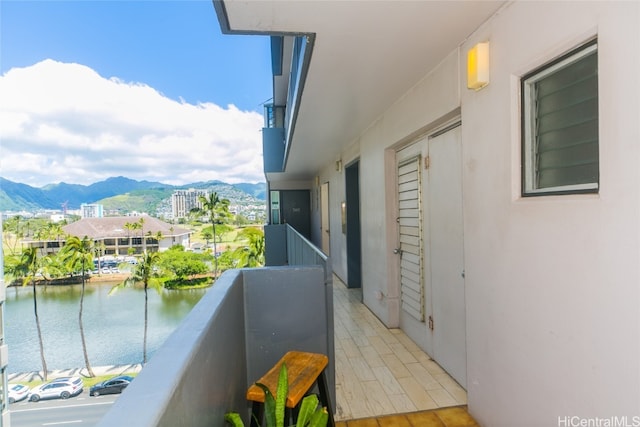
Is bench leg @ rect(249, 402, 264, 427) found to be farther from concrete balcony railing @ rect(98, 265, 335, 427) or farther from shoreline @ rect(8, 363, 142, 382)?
shoreline @ rect(8, 363, 142, 382)

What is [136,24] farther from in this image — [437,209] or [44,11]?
[437,209]

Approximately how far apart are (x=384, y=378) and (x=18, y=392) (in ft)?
116

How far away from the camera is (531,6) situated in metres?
1.58

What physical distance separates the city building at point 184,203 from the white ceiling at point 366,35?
2609 cm

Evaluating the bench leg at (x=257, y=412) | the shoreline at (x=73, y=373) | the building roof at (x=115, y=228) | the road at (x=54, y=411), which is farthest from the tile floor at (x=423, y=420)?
the building roof at (x=115, y=228)

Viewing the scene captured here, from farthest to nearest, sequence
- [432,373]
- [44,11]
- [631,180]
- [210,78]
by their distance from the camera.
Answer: [210,78] → [44,11] → [432,373] → [631,180]

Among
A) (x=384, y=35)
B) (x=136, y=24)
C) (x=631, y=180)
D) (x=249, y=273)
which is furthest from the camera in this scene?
(x=136, y=24)

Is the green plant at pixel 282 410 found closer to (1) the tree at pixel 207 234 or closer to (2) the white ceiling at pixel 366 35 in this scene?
(2) the white ceiling at pixel 366 35

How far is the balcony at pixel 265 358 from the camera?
896 millimetres

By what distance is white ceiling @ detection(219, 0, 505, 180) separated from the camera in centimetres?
172

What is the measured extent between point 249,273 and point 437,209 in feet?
5.50

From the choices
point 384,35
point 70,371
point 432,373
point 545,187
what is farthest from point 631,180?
point 70,371

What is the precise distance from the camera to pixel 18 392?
2598 cm

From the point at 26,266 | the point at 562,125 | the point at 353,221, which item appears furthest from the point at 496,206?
the point at 26,266
